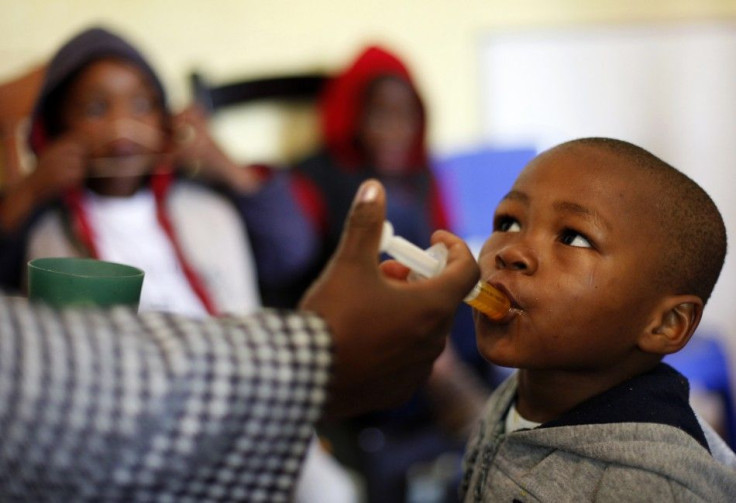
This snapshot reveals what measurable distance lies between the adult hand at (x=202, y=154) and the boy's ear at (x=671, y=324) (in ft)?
3.91

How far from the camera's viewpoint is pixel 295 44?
232cm

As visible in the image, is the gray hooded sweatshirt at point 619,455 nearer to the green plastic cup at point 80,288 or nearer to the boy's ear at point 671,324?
the boy's ear at point 671,324

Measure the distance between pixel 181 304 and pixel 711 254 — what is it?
1.05m

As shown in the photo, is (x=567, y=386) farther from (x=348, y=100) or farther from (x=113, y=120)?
(x=348, y=100)

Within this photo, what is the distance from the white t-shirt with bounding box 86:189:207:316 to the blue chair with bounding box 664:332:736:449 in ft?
4.29

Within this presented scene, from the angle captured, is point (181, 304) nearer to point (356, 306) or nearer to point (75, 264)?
point (75, 264)

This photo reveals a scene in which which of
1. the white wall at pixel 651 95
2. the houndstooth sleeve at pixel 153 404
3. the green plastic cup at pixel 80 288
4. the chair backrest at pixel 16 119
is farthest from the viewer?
the white wall at pixel 651 95

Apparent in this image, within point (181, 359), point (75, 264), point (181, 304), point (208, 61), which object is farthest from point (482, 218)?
point (181, 359)

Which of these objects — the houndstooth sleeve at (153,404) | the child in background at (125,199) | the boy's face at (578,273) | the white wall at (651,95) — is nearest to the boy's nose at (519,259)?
the boy's face at (578,273)

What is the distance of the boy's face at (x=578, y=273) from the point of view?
2.56ft

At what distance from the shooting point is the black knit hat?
157cm

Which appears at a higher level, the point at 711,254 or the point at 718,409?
the point at 711,254

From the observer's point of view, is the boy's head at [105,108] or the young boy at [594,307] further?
the boy's head at [105,108]

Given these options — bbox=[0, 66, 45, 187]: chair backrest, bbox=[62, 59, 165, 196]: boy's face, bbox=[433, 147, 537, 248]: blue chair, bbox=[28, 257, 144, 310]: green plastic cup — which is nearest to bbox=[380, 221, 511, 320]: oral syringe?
bbox=[28, 257, 144, 310]: green plastic cup
